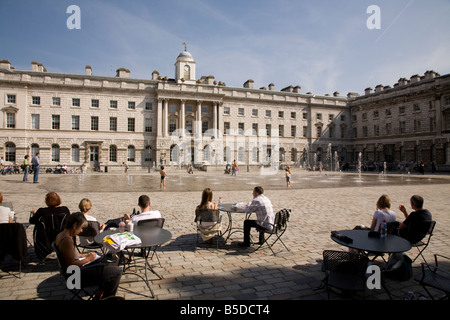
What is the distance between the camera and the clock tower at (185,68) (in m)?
49.1

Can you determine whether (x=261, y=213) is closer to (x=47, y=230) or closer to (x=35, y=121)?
(x=47, y=230)

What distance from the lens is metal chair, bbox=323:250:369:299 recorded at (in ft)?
11.4

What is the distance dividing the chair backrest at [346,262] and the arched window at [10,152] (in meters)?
46.6

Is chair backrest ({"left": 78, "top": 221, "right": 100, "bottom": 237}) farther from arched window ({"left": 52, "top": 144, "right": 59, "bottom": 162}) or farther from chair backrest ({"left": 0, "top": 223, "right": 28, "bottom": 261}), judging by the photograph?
arched window ({"left": 52, "top": 144, "right": 59, "bottom": 162})

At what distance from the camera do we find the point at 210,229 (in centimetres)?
616

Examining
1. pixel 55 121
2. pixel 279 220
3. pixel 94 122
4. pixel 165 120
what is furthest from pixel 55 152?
pixel 279 220

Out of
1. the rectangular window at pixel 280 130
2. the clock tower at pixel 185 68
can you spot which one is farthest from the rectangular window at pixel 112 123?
the rectangular window at pixel 280 130

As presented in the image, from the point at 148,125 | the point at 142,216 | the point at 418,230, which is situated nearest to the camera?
the point at 418,230

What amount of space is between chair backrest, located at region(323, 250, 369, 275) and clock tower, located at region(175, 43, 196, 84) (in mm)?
48147

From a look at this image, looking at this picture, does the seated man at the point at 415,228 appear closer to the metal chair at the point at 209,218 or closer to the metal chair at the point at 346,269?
the metal chair at the point at 346,269

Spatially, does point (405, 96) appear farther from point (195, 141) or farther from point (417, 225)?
point (417, 225)

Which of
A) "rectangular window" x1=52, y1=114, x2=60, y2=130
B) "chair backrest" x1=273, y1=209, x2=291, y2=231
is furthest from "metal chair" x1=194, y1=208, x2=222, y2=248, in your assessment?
"rectangular window" x1=52, y1=114, x2=60, y2=130

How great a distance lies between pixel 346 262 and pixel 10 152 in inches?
1859

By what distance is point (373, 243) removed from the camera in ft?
13.7
